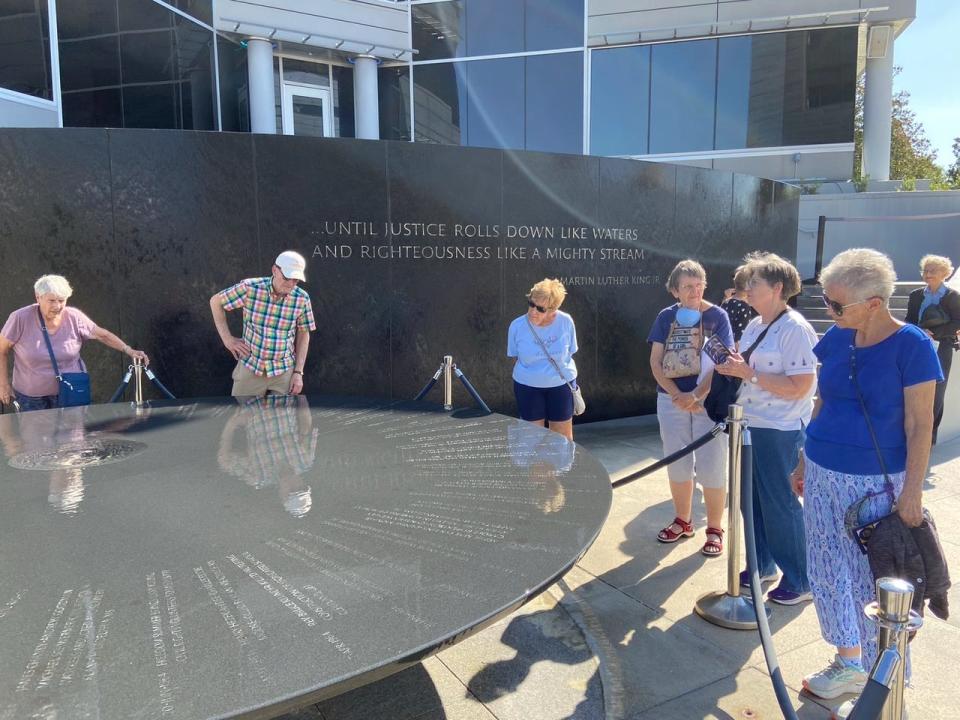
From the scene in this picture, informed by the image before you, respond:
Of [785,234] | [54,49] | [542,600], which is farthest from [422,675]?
[54,49]

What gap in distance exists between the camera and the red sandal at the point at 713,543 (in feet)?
13.6

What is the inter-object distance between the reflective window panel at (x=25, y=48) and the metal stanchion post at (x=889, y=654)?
13484 millimetres

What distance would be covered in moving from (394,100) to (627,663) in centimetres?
1695

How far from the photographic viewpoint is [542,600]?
3641 millimetres

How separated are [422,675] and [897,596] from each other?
1988mm

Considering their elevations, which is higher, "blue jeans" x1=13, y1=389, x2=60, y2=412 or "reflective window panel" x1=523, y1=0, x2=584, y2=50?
"reflective window panel" x1=523, y1=0, x2=584, y2=50

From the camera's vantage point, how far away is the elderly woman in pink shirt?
14.7 feet

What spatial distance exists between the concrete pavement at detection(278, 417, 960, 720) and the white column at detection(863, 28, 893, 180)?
16976 mm

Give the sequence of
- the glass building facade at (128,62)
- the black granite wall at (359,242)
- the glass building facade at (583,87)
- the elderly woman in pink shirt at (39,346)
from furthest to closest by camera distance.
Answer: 1. the glass building facade at (583,87)
2. the glass building facade at (128,62)
3. the black granite wall at (359,242)
4. the elderly woman in pink shirt at (39,346)

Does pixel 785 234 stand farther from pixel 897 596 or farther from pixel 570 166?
pixel 897 596

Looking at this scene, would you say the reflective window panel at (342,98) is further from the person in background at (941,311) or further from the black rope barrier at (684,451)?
the black rope barrier at (684,451)

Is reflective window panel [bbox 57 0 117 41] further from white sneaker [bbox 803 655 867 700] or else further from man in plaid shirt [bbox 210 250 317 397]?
white sneaker [bbox 803 655 867 700]

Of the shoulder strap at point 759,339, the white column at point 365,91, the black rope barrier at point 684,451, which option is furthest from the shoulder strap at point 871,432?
the white column at point 365,91

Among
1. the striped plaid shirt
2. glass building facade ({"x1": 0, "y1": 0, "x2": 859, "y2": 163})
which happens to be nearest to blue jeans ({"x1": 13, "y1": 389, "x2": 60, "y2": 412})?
the striped plaid shirt
